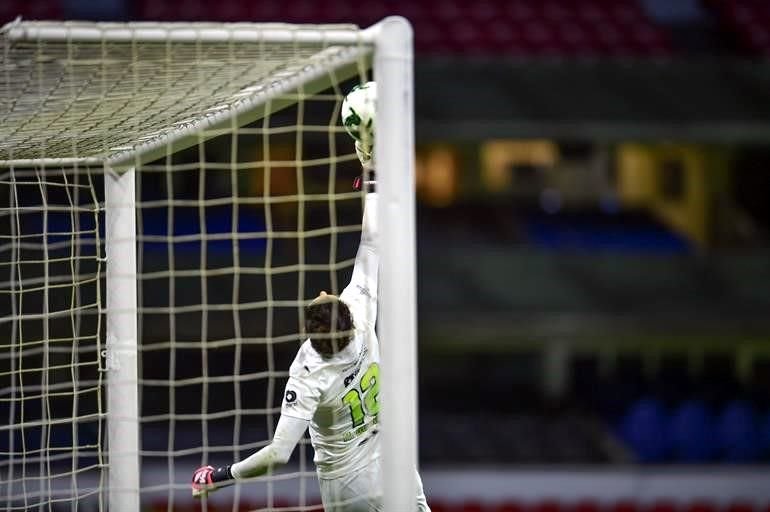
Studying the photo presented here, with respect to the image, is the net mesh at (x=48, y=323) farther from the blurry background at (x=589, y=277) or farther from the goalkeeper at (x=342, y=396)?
the blurry background at (x=589, y=277)

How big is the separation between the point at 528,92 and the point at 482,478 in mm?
3532

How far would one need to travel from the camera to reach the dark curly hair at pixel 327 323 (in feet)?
11.1

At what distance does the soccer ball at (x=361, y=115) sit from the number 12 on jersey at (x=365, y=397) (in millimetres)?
731

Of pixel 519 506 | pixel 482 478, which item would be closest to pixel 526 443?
pixel 482 478

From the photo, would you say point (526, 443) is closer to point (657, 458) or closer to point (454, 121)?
point (657, 458)

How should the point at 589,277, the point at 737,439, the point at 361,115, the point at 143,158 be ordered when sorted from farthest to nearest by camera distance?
the point at 589,277
the point at 737,439
the point at 143,158
the point at 361,115

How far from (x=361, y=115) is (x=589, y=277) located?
758 cm

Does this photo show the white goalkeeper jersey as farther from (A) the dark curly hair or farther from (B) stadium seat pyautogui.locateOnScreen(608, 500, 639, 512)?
(B) stadium seat pyautogui.locateOnScreen(608, 500, 639, 512)

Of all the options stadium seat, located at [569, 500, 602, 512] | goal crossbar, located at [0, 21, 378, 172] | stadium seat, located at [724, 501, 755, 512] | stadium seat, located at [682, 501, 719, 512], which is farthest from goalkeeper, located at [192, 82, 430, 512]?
stadium seat, located at [724, 501, 755, 512]

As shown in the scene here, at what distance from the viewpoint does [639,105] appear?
35.4ft

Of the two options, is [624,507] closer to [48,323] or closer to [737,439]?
[737,439]

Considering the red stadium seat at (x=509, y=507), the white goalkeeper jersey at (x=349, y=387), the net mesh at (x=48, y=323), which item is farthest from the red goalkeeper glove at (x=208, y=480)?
the red stadium seat at (x=509, y=507)

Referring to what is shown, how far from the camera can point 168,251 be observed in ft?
32.7

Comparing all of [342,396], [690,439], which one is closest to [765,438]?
[690,439]
